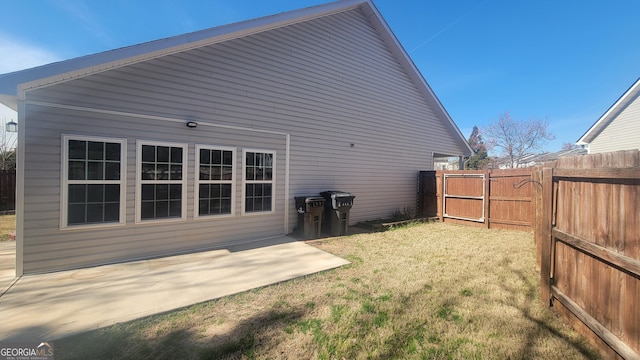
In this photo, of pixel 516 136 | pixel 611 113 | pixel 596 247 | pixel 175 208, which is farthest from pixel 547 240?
pixel 516 136

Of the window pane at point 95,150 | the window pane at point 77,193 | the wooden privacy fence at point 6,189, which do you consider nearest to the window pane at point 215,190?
the window pane at point 95,150

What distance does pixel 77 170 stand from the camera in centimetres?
450

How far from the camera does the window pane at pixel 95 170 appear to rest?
181 inches

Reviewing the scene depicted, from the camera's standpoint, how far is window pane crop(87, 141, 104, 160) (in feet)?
15.1

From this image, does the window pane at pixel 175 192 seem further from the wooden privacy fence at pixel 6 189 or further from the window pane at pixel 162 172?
the wooden privacy fence at pixel 6 189

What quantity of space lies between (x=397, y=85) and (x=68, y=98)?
31.5 feet

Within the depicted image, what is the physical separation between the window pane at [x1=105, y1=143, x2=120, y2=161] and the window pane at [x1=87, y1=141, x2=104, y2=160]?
2.9 inches

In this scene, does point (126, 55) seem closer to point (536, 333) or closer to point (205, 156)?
point (205, 156)

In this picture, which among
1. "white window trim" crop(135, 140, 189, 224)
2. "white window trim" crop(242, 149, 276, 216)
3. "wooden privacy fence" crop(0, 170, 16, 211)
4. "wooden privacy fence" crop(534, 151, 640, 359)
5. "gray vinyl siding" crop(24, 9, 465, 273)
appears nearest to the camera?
"wooden privacy fence" crop(534, 151, 640, 359)

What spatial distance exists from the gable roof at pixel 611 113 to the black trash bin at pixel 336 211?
14.3 m

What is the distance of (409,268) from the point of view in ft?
Answer: 14.9

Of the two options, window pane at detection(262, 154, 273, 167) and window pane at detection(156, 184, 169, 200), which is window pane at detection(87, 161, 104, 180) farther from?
window pane at detection(262, 154, 273, 167)

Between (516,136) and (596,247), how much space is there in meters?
35.3

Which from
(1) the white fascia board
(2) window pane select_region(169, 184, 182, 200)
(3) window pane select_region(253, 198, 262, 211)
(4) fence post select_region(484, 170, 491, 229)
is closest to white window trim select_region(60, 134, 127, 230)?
(2) window pane select_region(169, 184, 182, 200)
